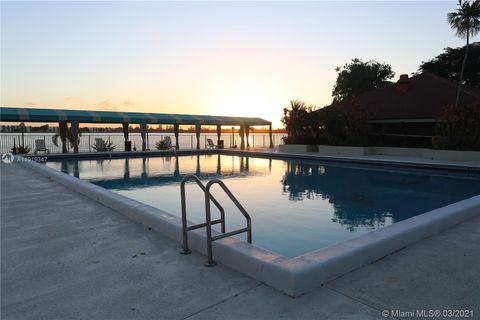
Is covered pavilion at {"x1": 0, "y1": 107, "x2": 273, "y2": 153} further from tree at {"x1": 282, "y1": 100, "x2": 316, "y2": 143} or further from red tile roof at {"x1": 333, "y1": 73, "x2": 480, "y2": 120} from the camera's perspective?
red tile roof at {"x1": 333, "y1": 73, "x2": 480, "y2": 120}

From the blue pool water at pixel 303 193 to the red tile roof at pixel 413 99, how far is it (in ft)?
16.0

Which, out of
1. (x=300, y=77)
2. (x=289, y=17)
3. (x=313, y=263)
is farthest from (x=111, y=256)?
(x=300, y=77)

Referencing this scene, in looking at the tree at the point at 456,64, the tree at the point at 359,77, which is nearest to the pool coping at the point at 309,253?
the tree at the point at 456,64

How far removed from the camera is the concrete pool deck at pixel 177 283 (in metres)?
2.48

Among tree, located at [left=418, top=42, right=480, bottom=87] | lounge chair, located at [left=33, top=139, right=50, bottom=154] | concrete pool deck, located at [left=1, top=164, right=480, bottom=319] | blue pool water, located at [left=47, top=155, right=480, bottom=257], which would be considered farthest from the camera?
tree, located at [left=418, top=42, right=480, bottom=87]

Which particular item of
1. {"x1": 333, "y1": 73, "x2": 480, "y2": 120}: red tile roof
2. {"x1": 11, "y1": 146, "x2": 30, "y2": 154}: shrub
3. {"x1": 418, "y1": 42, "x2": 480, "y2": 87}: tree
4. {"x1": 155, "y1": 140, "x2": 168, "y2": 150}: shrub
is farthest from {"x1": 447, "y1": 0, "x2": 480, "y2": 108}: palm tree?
{"x1": 11, "y1": 146, "x2": 30, "y2": 154}: shrub

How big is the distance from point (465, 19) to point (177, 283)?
62.8 feet

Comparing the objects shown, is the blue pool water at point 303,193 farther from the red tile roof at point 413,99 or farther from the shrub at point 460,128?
the red tile roof at point 413,99

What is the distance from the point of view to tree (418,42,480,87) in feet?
87.9

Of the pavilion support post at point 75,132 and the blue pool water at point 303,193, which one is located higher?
the pavilion support post at point 75,132

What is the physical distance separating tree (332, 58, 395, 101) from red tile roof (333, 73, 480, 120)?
10991mm

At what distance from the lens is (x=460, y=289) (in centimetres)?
275

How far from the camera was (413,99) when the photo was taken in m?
18.6

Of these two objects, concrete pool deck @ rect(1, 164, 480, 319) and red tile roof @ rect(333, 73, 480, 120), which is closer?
concrete pool deck @ rect(1, 164, 480, 319)
